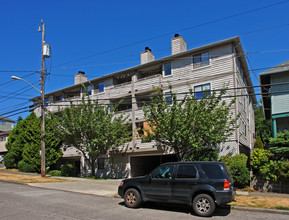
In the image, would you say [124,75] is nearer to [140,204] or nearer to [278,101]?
[278,101]

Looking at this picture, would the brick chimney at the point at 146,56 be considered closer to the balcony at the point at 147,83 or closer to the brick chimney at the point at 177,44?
the balcony at the point at 147,83

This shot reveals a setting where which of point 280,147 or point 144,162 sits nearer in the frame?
point 280,147

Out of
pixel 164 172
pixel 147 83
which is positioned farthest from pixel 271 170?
pixel 147 83

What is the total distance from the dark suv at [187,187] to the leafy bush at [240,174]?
19.1ft

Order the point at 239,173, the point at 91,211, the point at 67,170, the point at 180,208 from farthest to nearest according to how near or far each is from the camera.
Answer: the point at 67,170 < the point at 239,173 < the point at 180,208 < the point at 91,211

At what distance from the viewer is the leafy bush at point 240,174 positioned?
14.0 meters

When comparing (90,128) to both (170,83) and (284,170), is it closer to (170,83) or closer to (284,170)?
(170,83)

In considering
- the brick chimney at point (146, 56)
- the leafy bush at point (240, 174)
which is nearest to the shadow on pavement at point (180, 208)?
the leafy bush at point (240, 174)

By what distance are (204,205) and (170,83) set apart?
11.7 metres

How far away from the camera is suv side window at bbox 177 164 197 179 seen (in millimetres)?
8852

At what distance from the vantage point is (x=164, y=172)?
9.41 metres

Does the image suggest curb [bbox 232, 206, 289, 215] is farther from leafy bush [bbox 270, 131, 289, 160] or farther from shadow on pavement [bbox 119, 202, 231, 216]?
leafy bush [bbox 270, 131, 289, 160]

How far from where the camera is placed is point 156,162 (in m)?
27.9

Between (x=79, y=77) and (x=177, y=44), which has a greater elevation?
(x=177, y=44)
